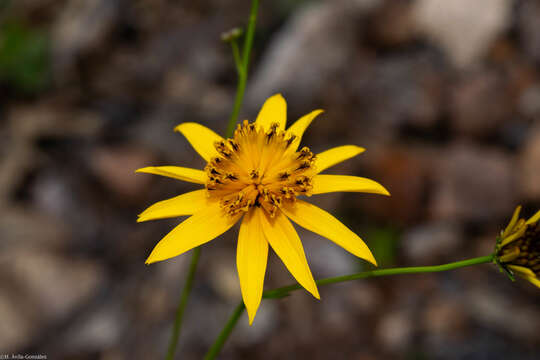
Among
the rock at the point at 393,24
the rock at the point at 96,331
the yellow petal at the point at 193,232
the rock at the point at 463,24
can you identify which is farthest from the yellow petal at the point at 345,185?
the rock at the point at 393,24

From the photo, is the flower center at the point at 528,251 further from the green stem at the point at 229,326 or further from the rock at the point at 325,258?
the rock at the point at 325,258

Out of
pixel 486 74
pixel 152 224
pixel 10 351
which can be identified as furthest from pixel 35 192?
pixel 486 74

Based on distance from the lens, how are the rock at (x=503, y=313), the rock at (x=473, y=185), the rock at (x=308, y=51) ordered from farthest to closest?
the rock at (x=308, y=51) → the rock at (x=473, y=185) → the rock at (x=503, y=313)

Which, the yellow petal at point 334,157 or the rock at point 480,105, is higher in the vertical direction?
→ the yellow petal at point 334,157

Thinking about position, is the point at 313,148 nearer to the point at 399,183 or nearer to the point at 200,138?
the point at 399,183

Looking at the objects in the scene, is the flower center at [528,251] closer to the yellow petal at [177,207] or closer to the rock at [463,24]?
the yellow petal at [177,207]

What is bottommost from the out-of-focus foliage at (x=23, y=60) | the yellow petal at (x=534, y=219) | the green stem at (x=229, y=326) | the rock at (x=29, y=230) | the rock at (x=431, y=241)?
the rock at (x=431, y=241)

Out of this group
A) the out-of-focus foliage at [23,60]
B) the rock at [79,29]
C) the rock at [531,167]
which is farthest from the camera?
the rock at [79,29]

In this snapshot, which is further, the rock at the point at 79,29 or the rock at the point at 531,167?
the rock at the point at 79,29

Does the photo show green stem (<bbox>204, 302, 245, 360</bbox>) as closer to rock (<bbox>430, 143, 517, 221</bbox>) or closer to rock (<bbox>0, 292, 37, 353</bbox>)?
rock (<bbox>0, 292, 37, 353</bbox>)
